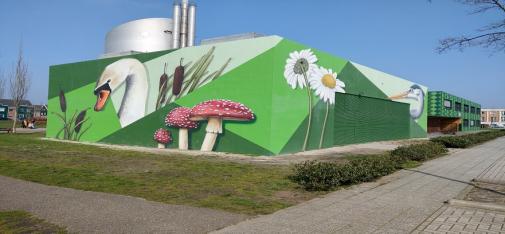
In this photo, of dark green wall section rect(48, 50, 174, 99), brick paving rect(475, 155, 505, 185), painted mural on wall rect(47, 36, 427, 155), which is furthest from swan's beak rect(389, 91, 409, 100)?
dark green wall section rect(48, 50, 174, 99)

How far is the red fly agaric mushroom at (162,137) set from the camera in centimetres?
2059

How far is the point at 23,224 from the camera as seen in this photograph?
18.3 ft

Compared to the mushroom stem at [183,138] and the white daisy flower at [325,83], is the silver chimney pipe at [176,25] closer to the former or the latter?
the mushroom stem at [183,138]

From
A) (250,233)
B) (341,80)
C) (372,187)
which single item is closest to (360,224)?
(250,233)

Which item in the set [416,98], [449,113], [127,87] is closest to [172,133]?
[127,87]

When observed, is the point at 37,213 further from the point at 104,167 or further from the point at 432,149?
the point at 432,149

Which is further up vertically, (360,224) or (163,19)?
(163,19)

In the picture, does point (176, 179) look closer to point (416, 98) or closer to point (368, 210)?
point (368, 210)

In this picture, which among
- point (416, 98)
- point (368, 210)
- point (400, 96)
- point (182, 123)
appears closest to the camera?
point (368, 210)

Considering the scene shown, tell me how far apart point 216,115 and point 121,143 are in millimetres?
7400

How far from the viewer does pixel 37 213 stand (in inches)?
244

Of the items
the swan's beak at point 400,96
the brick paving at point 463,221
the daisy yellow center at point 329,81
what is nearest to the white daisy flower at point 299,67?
the daisy yellow center at point 329,81

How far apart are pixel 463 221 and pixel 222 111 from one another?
13.2 meters

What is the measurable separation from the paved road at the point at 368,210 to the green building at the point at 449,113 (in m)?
48.0
